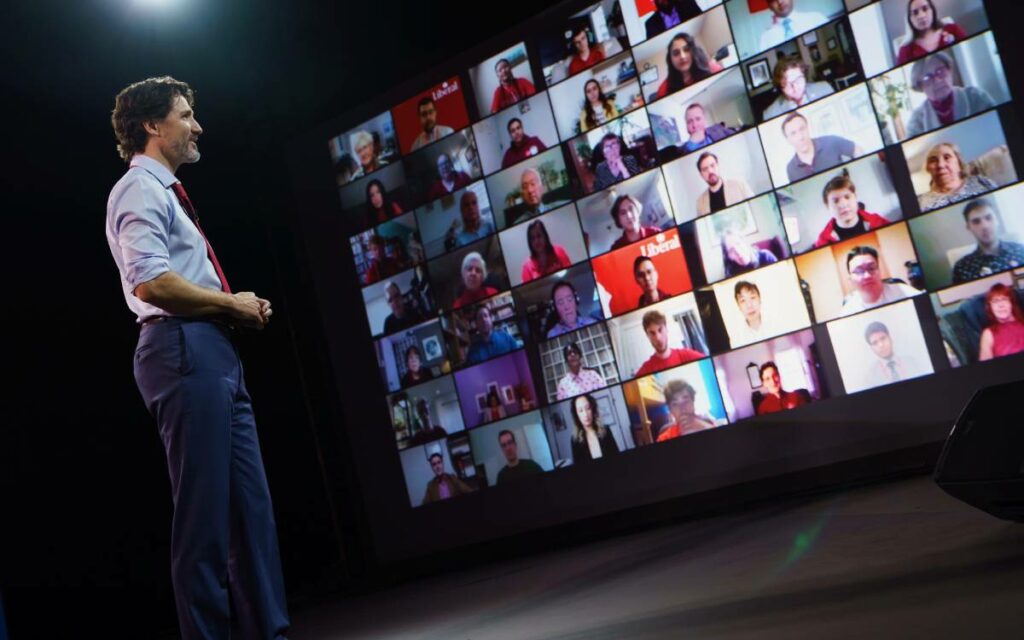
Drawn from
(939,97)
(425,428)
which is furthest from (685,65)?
(425,428)

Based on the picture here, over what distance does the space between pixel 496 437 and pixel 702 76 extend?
5.72 ft

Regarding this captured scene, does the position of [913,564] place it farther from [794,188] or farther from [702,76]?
[702,76]

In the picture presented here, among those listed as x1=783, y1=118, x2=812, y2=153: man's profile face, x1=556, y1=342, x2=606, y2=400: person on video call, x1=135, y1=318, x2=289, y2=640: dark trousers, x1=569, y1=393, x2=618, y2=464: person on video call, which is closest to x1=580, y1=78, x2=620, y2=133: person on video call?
x1=783, y1=118, x2=812, y2=153: man's profile face

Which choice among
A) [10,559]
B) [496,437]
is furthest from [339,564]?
[10,559]

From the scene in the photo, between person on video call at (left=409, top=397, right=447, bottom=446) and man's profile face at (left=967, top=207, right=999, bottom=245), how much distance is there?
230 centimetres

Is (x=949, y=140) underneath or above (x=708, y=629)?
above

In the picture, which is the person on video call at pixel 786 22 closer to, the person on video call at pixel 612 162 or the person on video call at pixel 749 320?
the person on video call at pixel 612 162

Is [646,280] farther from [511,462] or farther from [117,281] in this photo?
[117,281]

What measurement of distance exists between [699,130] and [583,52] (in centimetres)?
62

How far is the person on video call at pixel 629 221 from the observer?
361cm

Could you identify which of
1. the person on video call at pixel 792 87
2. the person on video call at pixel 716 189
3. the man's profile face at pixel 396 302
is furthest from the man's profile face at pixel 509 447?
the person on video call at pixel 792 87

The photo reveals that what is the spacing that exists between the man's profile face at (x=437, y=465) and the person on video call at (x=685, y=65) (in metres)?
1.87

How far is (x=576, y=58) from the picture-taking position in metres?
3.75

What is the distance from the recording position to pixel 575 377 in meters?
3.76
